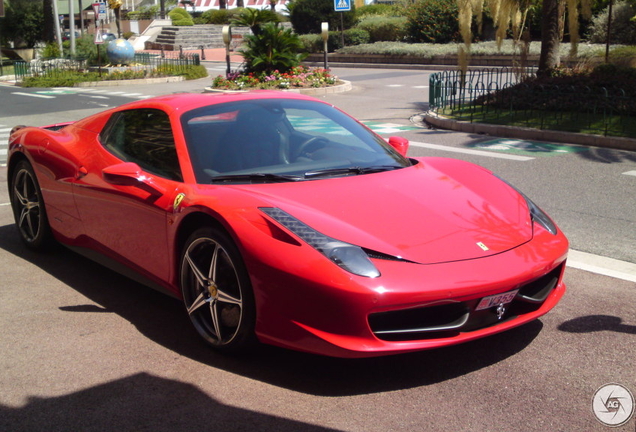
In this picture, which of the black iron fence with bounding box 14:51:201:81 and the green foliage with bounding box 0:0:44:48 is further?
the green foliage with bounding box 0:0:44:48

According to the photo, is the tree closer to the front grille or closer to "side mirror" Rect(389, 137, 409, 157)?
"side mirror" Rect(389, 137, 409, 157)

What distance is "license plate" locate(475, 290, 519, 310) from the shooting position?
11.7 feet

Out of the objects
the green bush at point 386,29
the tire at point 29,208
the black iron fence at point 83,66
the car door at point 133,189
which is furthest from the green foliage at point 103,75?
the car door at point 133,189

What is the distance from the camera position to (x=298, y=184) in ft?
14.1

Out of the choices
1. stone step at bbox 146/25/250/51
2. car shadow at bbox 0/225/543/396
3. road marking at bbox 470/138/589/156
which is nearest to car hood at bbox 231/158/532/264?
car shadow at bbox 0/225/543/396

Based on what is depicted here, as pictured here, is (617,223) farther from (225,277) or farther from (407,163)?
(225,277)

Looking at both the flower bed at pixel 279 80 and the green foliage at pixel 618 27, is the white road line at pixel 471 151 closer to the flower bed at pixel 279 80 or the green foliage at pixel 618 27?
the flower bed at pixel 279 80

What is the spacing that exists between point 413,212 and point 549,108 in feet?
38.7

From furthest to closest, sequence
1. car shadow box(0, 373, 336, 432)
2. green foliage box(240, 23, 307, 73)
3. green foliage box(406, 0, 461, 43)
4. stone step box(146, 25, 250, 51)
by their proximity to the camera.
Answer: stone step box(146, 25, 250, 51)
green foliage box(406, 0, 461, 43)
green foliage box(240, 23, 307, 73)
car shadow box(0, 373, 336, 432)

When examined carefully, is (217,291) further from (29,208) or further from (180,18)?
(180,18)

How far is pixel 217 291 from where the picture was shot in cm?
398

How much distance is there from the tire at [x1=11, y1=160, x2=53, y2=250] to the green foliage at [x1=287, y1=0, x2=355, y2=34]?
131 ft

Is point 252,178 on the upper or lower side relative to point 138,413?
upper

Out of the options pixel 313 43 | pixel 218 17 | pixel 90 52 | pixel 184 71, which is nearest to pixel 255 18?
pixel 184 71
